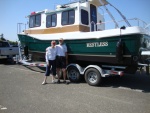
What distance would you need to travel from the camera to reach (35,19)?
11.1m

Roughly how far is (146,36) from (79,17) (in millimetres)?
3168

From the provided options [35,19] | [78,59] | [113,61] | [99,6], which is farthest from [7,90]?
[99,6]

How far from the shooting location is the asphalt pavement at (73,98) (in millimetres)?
5098

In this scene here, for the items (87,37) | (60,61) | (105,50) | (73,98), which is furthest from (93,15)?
(73,98)

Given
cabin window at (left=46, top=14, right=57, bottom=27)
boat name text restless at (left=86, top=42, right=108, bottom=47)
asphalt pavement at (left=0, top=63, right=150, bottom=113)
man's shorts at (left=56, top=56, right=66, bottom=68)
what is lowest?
asphalt pavement at (left=0, top=63, right=150, bottom=113)

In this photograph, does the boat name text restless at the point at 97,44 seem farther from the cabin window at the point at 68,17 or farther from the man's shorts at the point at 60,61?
the cabin window at the point at 68,17

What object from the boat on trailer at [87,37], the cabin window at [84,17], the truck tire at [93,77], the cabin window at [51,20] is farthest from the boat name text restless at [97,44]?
the cabin window at [51,20]

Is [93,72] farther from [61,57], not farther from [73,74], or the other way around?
[61,57]

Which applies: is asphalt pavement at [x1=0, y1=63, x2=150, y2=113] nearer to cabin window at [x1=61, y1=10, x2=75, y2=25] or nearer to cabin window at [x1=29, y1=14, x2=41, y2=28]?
cabin window at [x1=61, y1=10, x2=75, y2=25]

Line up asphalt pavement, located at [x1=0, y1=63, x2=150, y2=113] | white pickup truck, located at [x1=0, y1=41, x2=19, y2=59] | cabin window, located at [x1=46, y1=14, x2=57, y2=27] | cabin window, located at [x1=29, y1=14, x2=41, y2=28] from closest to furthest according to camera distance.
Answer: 1. asphalt pavement, located at [x1=0, y1=63, x2=150, y2=113]
2. cabin window, located at [x1=46, y1=14, x2=57, y2=27]
3. cabin window, located at [x1=29, y1=14, x2=41, y2=28]
4. white pickup truck, located at [x1=0, y1=41, x2=19, y2=59]

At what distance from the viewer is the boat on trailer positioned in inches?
274

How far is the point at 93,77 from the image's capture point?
310 inches

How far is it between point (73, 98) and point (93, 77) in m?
2.04


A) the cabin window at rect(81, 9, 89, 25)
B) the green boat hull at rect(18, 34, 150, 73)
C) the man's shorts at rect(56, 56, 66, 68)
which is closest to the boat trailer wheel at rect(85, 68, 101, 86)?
the green boat hull at rect(18, 34, 150, 73)
